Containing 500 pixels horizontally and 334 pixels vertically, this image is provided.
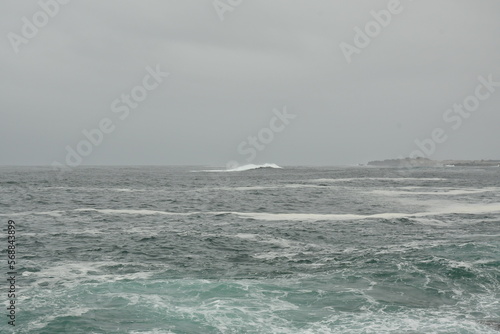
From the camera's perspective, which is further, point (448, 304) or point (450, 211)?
point (450, 211)

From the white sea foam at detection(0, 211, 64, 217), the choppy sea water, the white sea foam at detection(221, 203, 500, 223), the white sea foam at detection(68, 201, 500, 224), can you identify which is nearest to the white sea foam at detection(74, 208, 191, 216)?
the white sea foam at detection(68, 201, 500, 224)

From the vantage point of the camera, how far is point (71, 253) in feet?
96.7

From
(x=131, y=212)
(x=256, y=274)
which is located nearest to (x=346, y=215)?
(x=131, y=212)

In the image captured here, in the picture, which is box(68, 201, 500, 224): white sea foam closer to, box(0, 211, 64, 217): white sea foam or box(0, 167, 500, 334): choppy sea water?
box(0, 167, 500, 334): choppy sea water

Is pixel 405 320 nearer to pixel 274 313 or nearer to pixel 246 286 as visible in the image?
pixel 274 313

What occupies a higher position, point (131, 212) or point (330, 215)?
point (330, 215)

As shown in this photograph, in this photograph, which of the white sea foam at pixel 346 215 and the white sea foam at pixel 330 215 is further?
the white sea foam at pixel 330 215

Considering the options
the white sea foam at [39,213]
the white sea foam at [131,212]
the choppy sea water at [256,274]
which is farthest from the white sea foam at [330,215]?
the white sea foam at [39,213]

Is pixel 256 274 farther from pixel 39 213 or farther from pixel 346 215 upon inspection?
pixel 39 213

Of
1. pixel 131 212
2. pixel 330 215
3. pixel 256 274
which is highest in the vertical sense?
pixel 330 215

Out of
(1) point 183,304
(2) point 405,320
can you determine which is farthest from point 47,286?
(2) point 405,320

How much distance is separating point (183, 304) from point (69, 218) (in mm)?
29554

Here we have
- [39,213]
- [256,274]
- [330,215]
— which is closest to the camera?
[256,274]

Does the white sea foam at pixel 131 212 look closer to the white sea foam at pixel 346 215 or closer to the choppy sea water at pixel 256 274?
the choppy sea water at pixel 256 274
